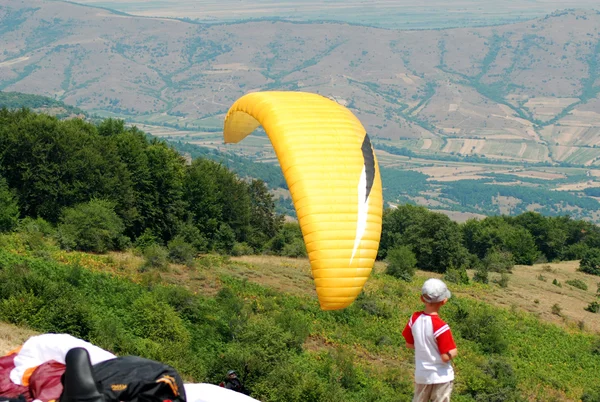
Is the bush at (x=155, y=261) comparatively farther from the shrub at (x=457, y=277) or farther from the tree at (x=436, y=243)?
the tree at (x=436, y=243)

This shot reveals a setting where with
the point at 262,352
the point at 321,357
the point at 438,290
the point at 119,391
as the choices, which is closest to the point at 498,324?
the point at 321,357

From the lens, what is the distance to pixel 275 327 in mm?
23375

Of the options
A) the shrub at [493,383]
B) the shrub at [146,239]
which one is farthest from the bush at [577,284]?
the shrub at [146,239]

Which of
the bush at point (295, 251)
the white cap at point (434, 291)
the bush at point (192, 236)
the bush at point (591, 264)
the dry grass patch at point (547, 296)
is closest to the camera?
the white cap at point (434, 291)

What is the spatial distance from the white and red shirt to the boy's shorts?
9 centimetres

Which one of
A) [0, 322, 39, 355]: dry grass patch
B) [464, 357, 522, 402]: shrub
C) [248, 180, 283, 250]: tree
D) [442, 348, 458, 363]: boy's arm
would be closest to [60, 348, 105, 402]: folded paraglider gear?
[442, 348, 458, 363]: boy's arm

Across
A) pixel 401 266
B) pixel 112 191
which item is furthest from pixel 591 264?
pixel 112 191

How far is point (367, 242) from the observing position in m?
12.4

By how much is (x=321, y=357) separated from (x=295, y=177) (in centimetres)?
1317

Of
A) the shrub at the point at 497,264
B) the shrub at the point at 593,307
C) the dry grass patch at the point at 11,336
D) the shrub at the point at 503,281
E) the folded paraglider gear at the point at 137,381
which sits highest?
the folded paraglider gear at the point at 137,381

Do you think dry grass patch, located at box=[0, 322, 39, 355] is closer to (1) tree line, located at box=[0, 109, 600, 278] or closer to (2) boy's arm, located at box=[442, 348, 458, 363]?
(2) boy's arm, located at box=[442, 348, 458, 363]

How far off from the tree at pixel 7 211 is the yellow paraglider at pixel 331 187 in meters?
23.8

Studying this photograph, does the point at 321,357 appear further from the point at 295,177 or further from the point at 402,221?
the point at 402,221

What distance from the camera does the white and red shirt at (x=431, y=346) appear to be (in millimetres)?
8016
